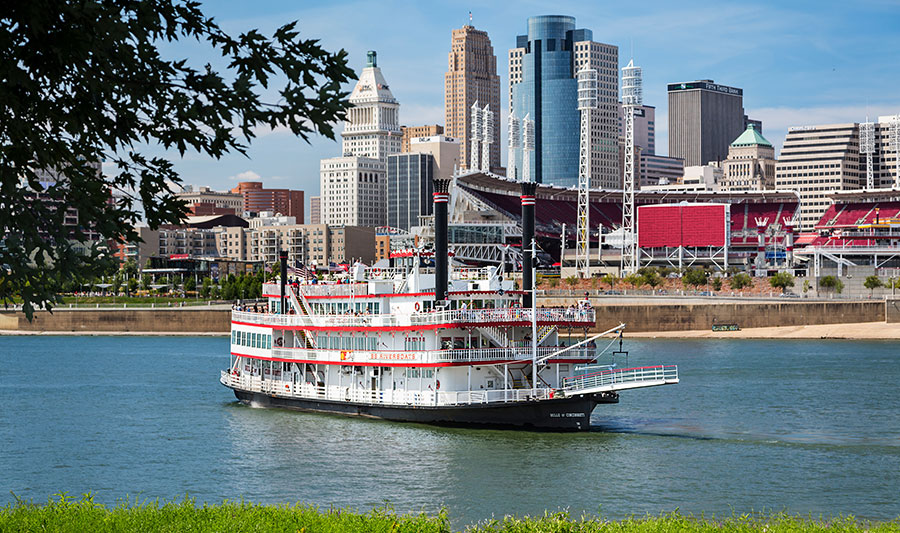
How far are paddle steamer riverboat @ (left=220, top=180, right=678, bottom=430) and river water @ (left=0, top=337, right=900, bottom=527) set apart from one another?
1100 millimetres

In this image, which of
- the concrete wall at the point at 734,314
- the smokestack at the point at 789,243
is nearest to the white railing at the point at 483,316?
the concrete wall at the point at 734,314

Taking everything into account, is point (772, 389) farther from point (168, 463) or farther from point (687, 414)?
point (168, 463)

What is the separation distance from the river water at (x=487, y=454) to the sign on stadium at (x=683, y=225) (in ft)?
343

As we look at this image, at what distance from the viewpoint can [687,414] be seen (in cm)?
5491

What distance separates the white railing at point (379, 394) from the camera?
46375 millimetres

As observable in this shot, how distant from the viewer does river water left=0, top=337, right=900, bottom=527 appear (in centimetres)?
3538

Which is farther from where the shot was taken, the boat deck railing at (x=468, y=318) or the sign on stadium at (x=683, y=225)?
the sign on stadium at (x=683, y=225)

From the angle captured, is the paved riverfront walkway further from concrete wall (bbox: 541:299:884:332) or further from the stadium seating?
the stadium seating

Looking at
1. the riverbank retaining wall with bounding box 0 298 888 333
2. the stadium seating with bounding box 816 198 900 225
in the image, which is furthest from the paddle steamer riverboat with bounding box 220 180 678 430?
the stadium seating with bounding box 816 198 900 225

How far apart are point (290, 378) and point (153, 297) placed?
111m

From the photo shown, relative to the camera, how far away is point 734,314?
121562 millimetres

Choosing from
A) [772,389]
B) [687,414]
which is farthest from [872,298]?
[687,414]

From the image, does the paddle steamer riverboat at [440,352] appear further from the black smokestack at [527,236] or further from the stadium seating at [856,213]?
the stadium seating at [856,213]

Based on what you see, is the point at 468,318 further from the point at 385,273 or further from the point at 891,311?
the point at 891,311
